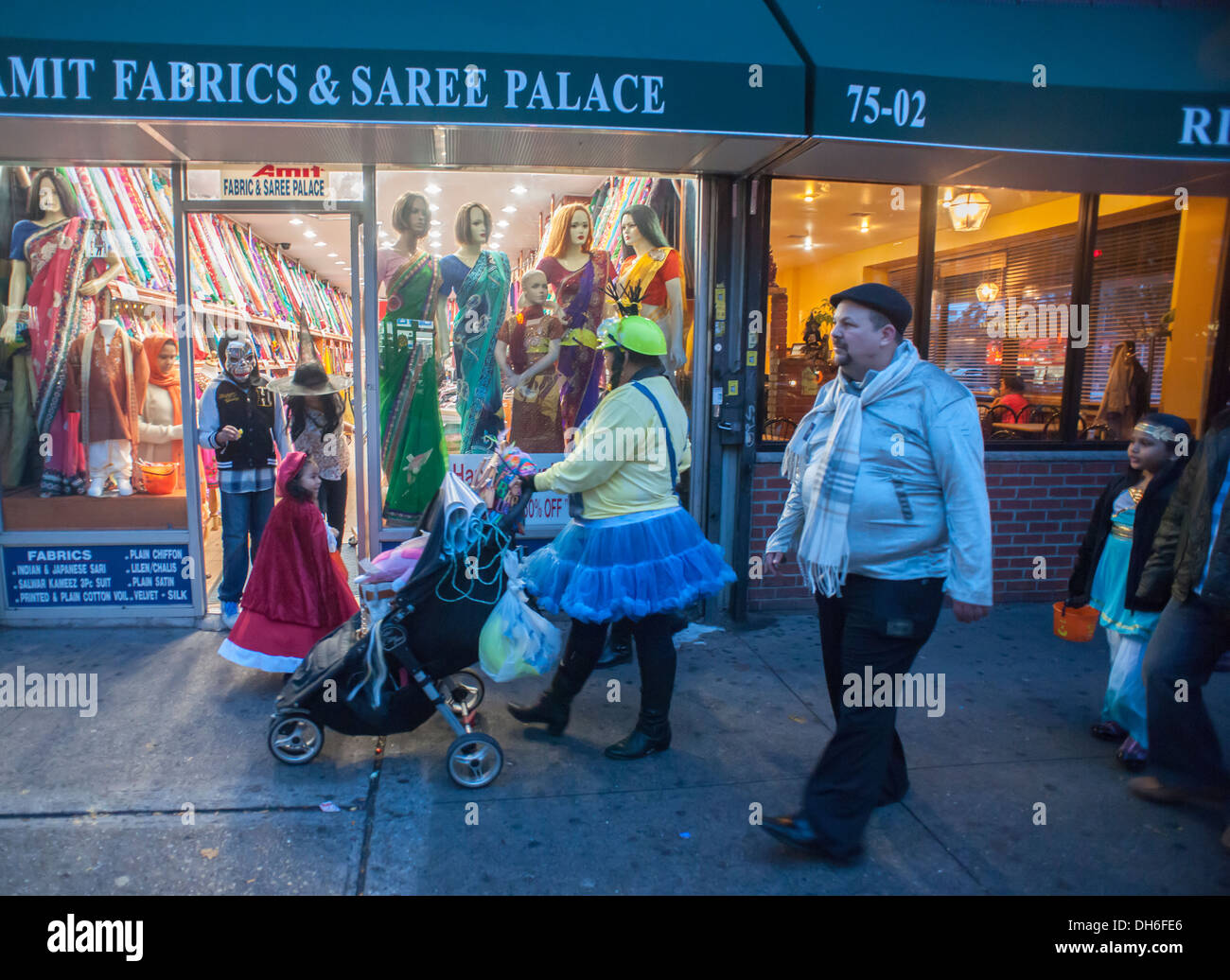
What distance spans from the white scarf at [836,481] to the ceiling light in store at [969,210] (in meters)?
3.76

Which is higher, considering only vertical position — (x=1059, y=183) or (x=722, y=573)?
(x=1059, y=183)

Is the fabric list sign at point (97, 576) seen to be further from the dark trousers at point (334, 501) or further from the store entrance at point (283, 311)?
the dark trousers at point (334, 501)

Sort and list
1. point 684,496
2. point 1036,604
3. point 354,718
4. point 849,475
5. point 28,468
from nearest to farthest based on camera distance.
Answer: point 849,475
point 354,718
point 28,468
point 684,496
point 1036,604

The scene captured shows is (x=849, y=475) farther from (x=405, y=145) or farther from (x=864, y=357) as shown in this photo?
(x=405, y=145)

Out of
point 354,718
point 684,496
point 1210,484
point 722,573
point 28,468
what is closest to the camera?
point 1210,484

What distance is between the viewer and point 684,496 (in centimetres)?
575

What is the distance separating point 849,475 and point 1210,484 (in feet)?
4.87

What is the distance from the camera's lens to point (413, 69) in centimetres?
395

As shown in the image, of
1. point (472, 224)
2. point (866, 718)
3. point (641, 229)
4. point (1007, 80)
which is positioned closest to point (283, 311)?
point (472, 224)

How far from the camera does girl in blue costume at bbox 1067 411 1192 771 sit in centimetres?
370

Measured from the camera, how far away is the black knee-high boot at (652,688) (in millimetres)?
3674

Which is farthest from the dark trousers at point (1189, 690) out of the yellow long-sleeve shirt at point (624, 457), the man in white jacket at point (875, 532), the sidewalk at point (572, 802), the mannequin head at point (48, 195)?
the mannequin head at point (48, 195)

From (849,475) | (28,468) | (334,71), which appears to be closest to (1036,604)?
(849,475)

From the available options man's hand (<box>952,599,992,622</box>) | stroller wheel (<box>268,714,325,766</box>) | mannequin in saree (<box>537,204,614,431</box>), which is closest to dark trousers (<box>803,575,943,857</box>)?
man's hand (<box>952,599,992,622</box>)
